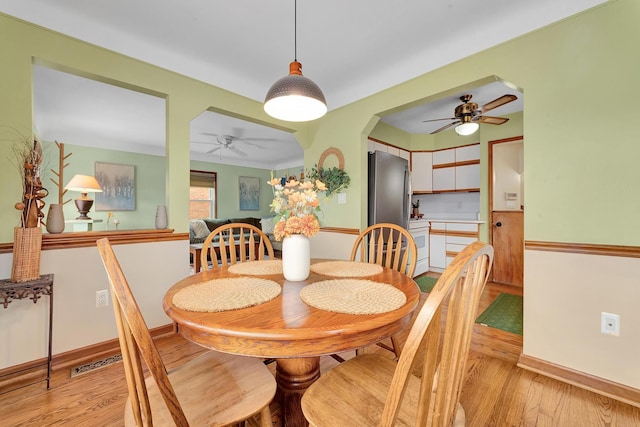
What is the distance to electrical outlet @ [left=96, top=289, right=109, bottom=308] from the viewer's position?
1.93 metres

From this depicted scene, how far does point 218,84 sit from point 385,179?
201 cm

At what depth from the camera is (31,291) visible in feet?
5.05

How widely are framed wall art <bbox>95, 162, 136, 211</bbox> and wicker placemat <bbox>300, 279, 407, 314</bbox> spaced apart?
17.1 ft

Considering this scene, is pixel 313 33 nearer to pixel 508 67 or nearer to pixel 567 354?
pixel 508 67

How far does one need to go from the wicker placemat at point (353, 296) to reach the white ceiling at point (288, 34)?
1.77m

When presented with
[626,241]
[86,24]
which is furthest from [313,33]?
[626,241]

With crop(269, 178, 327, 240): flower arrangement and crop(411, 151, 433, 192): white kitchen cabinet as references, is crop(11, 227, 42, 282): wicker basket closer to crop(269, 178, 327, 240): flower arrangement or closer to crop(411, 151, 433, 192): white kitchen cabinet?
crop(269, 178, 327, 240): flower arrangement

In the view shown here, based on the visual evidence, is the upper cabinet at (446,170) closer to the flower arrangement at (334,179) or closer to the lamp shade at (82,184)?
the flower arrangement at (334,179)

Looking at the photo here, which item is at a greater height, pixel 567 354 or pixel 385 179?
pixel 385 179

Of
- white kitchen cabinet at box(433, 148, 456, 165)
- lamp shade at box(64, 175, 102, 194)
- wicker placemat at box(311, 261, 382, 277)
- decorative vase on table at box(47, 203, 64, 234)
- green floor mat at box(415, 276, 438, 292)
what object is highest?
white kitchen cabinet at box(433, 148, 456, 165)

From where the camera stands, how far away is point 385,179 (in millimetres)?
3074

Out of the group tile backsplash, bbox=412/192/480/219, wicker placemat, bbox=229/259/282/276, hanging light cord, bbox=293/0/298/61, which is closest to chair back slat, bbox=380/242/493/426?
wicker placemat, bbox=229/259/282/276

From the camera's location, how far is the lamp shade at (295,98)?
134 cm

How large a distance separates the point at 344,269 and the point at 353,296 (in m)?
0.45
